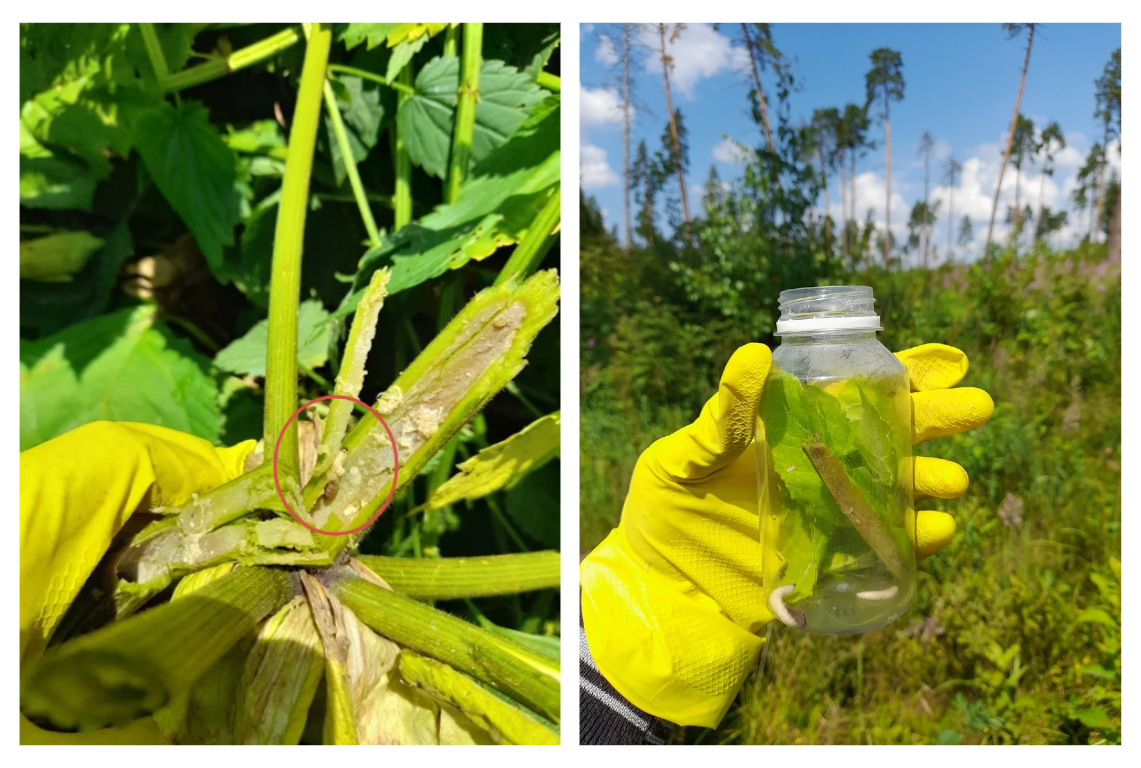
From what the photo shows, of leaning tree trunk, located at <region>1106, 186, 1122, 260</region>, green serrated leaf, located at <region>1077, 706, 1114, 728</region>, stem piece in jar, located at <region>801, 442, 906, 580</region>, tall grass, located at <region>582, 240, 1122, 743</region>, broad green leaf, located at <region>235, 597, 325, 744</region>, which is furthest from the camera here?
leaning tree trunk, located at <region>1106, 186, 1122, 260</region>

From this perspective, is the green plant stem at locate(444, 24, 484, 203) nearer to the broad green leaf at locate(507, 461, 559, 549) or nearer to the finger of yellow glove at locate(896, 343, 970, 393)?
the broad green leaf at locate(507, 461, 559, 549)

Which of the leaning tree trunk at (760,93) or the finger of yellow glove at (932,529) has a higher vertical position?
the leaning tree trunk at (760,93)

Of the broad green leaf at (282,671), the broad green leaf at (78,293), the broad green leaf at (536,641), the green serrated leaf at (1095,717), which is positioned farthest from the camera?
the green serrated leaf at (1095,717)

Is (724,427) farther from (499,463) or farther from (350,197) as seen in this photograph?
(350,197)

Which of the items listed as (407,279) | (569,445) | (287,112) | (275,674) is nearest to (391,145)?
(287,112)

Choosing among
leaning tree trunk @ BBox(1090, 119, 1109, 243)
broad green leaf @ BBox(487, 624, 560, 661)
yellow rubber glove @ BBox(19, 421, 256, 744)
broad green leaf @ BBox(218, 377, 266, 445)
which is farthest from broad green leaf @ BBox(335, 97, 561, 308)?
leaning tree trunk @ BBox(1090, 119, 1109, 243)

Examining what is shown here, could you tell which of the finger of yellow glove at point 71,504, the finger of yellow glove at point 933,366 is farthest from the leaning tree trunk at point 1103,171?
the finger of yellow glove at point 71,504

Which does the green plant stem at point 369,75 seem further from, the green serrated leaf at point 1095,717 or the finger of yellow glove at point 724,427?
Answer: the green serrated leaf at point 1095,717
